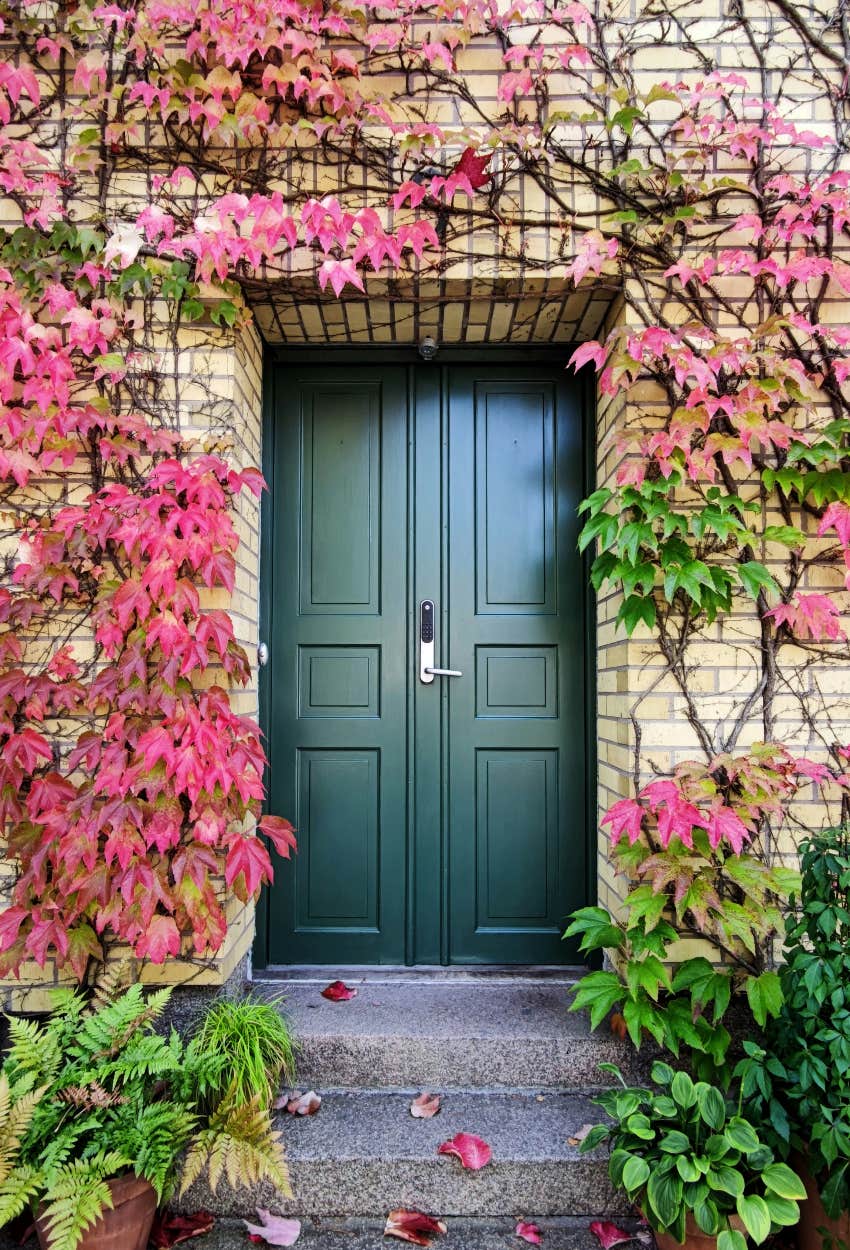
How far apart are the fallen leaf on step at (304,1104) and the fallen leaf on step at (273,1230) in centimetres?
23

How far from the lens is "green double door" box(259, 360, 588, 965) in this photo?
259cm

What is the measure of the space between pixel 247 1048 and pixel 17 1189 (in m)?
0.55

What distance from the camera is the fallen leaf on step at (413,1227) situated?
5.86 feet

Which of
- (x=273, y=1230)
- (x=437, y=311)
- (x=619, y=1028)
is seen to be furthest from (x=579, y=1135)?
(x=437, y=311)

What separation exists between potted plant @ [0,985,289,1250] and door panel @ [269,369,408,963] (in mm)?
737

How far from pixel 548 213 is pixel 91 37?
4.68 feet

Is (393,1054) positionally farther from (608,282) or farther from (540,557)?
(608,282)

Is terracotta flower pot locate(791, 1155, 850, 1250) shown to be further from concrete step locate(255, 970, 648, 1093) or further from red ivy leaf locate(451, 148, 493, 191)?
red ivy leaf locate(451, 148, 493, 191)

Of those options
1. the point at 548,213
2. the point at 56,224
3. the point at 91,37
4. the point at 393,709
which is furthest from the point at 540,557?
the point at 91,37

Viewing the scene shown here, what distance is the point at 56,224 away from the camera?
2188 mm

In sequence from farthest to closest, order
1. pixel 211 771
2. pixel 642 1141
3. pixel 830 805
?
pixel 830 805 → pixel 211 771 → pixel 642 1141

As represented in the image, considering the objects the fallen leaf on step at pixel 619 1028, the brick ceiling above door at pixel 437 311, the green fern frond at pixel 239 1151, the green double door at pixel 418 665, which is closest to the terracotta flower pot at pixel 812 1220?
the fallen leaf on step at pixel 619 1028

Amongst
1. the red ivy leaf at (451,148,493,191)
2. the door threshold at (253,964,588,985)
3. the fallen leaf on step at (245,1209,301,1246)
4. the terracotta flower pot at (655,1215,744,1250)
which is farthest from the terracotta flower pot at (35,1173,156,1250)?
the red ivy leaf at (451,148,493,191)

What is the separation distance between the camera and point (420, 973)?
2553 millimetres
